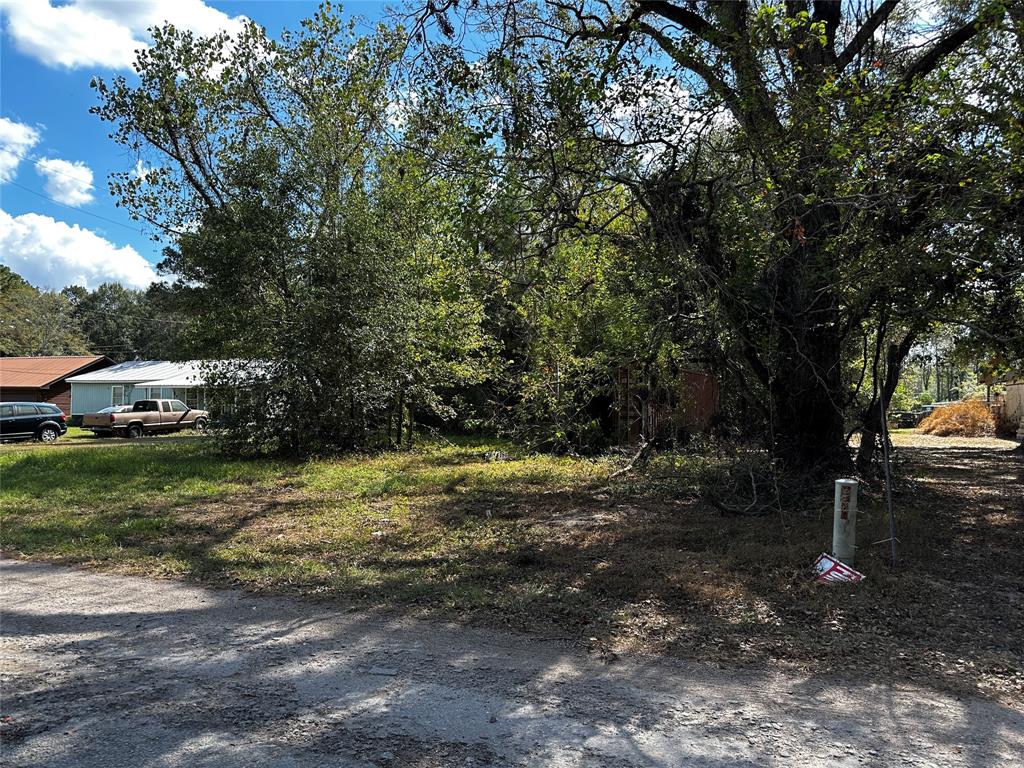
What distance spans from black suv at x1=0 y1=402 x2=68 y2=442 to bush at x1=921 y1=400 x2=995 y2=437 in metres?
37.9

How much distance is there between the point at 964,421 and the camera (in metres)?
30.3

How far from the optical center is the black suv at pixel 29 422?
87.9ft

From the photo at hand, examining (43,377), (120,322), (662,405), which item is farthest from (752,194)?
(120,322)

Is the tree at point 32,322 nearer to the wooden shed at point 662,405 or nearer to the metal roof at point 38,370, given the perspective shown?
the metal roof at point 38,370

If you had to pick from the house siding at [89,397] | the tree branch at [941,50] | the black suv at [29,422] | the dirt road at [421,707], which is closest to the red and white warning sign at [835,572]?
the dirt road at [421,707]

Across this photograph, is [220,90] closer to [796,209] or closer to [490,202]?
[490,202]

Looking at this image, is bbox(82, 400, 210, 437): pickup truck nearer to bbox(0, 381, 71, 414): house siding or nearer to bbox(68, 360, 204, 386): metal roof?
bbox(68, 360, 204, 386): metal roof

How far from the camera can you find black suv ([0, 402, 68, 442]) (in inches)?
1054

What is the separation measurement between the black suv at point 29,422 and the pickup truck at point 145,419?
59.9 inches

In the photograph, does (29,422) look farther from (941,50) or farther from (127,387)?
(941,50)

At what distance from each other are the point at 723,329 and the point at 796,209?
1734mm

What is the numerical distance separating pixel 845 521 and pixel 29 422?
3068 centimetres

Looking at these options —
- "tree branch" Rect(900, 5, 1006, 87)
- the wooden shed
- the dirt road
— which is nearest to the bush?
the wooden shed

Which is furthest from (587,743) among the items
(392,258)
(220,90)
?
(220,90)
